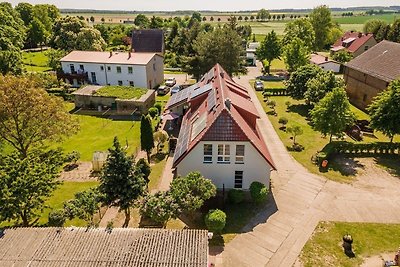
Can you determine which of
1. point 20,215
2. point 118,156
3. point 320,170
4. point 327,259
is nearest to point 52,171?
point 20,215

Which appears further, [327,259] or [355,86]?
[355,86]

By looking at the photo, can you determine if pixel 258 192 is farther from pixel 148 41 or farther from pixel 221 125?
pixel 148 41

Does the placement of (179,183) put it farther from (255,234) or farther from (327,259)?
(327,259)

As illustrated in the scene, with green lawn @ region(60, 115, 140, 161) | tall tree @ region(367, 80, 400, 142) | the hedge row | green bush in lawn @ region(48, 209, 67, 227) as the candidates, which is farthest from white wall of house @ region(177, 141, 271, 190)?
tall tree @ region(367, 80, 400, 142)

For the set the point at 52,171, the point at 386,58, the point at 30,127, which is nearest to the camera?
the point at 52,171

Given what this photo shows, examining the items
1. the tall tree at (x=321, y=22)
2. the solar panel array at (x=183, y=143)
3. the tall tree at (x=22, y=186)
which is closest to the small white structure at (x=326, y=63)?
the tall tree at (x=321, y=22)

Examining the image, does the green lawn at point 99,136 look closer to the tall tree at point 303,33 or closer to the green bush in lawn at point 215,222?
the green bush in lawn at point 215,222
